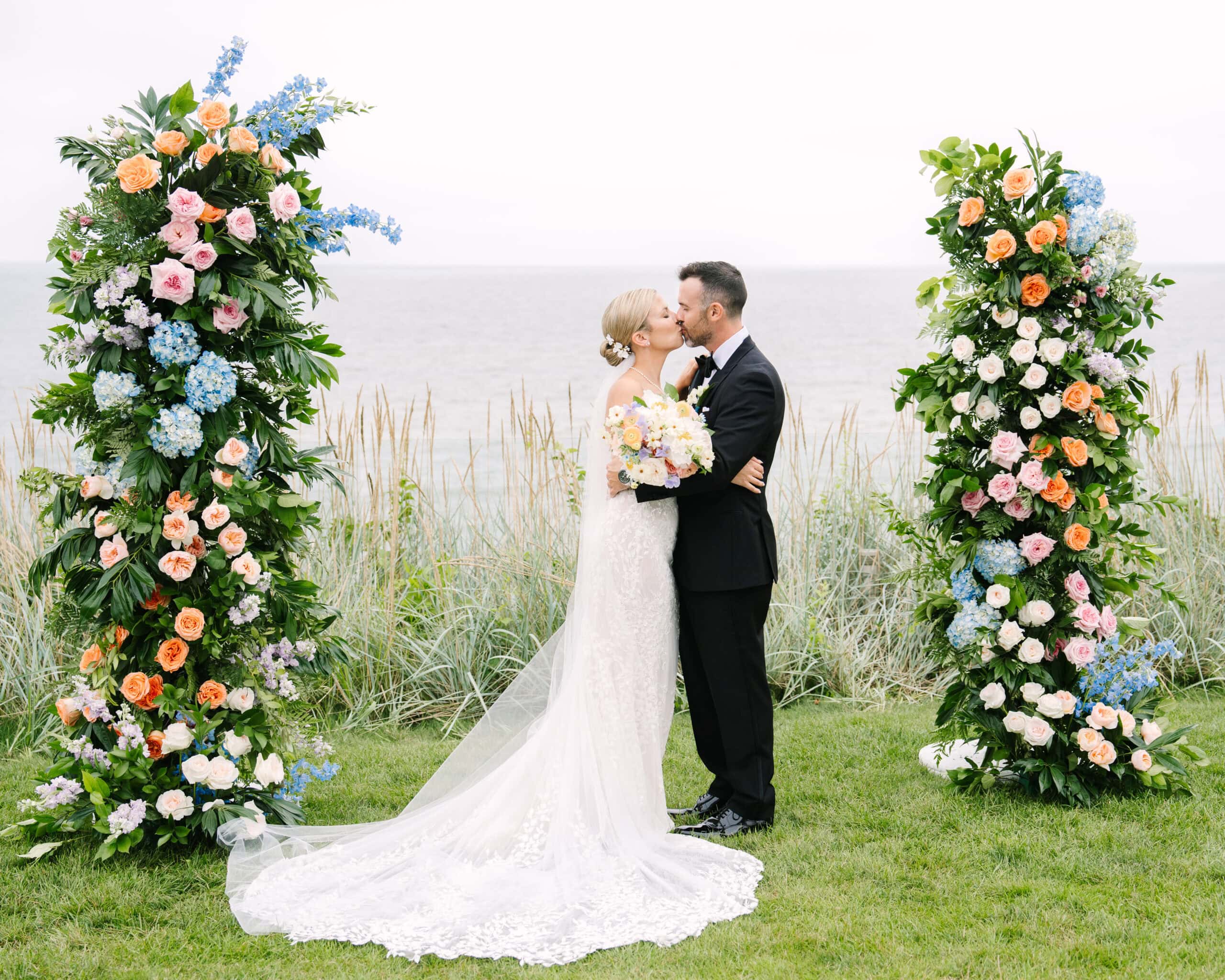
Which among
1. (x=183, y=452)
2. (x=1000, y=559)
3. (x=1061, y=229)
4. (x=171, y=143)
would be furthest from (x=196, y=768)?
(x=1061, y=229)

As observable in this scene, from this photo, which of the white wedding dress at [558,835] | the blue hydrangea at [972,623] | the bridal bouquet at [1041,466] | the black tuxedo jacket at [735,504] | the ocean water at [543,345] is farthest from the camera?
the ocean water at [543,345]

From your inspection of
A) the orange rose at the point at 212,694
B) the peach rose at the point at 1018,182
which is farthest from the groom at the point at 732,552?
the orange rose at the point at 212,694

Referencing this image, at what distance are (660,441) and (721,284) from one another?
83 centimetres

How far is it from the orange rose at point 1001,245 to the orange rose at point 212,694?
3453mm

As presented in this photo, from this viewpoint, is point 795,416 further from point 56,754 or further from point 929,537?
point 56,754

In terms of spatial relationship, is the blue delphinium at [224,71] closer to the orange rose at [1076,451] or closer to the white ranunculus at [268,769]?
the white ranunculus at [268,769]

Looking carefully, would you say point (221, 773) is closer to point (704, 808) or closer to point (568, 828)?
point (568, 828)

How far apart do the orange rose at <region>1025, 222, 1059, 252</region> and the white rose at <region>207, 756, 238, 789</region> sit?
370 centimetres

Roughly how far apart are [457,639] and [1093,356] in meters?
3.66

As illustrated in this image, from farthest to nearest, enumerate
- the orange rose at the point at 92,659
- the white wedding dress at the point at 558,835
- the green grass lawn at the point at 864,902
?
the orange rose at the point at 92,659 < the white wedding dress at the point at 558,835 < the green grass lawn at the point at 864,902

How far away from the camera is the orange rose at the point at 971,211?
14.1 ft

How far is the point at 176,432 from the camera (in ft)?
12.3

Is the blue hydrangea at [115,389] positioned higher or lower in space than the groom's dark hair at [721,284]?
lower

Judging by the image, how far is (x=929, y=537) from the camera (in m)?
4.82
